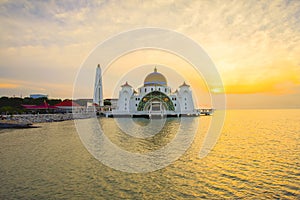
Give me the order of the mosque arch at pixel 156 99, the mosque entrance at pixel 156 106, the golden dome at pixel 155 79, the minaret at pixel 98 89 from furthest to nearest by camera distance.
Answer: the minaret at pixel 98 89
the golden dome at pixel 155 79
the mosque entrance at pixel 156 106
the mosque arch at pixel 156 99

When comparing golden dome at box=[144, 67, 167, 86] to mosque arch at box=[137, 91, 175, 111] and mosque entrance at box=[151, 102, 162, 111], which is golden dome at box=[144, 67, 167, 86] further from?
mosque entrance at box=[151, 102, 162, 111]

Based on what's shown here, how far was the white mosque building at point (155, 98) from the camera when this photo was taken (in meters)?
64.2

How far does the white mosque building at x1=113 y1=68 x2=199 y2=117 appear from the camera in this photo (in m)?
64.2

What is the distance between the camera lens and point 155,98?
2544 inches

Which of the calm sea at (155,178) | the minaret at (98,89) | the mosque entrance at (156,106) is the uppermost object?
the minaret at (98,89)

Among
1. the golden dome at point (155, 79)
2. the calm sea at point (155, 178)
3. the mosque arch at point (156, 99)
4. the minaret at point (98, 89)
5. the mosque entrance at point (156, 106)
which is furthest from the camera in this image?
the minaret at point (98, 89)

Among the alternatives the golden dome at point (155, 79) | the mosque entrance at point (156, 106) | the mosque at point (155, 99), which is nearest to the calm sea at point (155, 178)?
the mosque at point (155, 99)

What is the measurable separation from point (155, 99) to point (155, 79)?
6.20m

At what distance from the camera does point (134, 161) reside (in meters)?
12.5

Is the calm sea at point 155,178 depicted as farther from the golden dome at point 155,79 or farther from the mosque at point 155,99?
the golden dome at point 155,79

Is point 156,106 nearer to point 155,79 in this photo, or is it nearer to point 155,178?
point 155,79

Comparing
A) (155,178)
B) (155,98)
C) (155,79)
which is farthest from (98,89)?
(155,178)

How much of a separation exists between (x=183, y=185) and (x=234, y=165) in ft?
14.4

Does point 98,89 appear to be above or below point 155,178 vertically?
above
